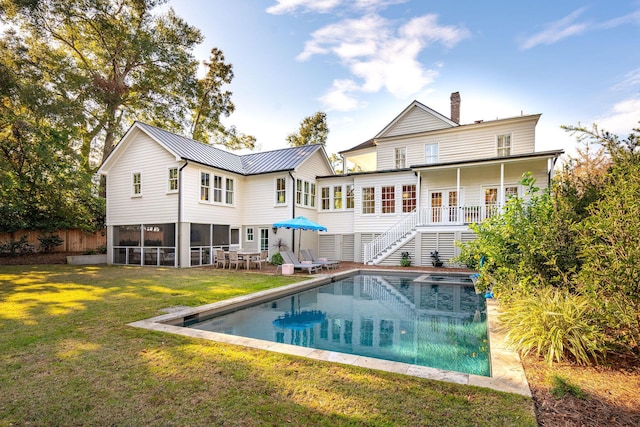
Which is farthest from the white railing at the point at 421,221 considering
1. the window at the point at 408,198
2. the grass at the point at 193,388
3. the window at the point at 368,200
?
the grass at the point at 193,388

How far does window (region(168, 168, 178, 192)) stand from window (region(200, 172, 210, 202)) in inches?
48.5

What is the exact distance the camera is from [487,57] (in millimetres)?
14656

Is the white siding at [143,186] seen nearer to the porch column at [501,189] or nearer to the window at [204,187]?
the window at [204,187]

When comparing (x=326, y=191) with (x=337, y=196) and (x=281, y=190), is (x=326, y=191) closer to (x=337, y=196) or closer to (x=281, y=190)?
(x=337, y=196)

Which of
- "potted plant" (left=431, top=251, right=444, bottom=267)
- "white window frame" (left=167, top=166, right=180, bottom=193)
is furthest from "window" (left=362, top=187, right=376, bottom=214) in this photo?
"white window frame" (left=167, top=166, right=180, bottom=193)

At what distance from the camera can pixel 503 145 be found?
60.3ft

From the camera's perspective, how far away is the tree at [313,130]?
121 ft

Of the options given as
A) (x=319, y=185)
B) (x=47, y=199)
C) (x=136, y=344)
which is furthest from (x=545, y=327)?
(x=47, y=199)

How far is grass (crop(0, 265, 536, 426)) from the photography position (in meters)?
2.93

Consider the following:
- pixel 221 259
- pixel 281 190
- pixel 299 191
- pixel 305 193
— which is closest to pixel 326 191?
pixel 305 193

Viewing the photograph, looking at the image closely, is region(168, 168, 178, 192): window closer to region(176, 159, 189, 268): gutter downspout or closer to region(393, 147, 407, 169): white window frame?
region(176, 159, 189, 268): gutter downspout

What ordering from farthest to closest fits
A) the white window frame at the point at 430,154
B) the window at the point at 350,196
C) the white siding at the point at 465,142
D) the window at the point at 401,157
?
1. the window at the point at 401,157
2. the window at the point at 350,196
3. the white window frame at the point at 430,154
4. the white siding at the point at 465,142

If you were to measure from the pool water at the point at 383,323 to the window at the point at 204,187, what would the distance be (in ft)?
29.4

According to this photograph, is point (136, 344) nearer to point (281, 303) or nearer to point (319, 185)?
point (281, 303)
